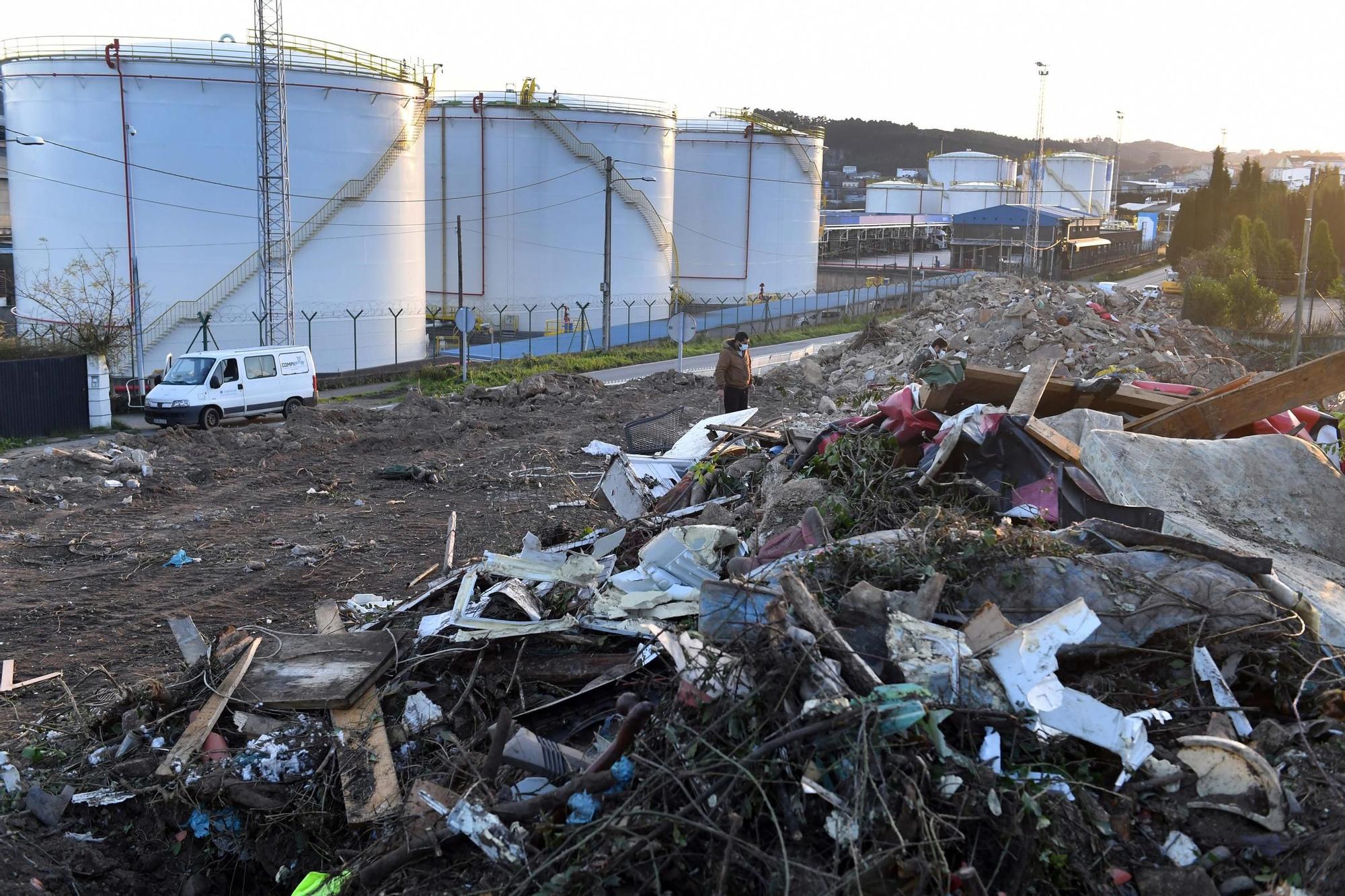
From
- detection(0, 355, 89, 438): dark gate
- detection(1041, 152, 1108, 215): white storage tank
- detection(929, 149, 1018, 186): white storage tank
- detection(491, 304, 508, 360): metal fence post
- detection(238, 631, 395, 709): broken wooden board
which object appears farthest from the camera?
detection(929, 149, 1018, 186): white storage tank

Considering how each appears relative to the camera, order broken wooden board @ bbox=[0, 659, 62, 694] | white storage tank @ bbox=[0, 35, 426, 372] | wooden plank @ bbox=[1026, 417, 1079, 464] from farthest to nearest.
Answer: white storage tank @ bbox=[0, 35, 426, 372] → broken wooden board @ bbox=[0, 659, 62, 694] → wooden plank @ bbox=[1026, 417, 1079, 464]

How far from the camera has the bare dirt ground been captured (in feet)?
29.4

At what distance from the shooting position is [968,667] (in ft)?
14.3

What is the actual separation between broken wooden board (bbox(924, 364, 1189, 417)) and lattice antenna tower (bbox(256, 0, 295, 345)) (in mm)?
20019

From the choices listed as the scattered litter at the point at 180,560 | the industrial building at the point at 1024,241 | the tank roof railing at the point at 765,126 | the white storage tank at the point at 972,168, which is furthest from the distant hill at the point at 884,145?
the scattered litter at the point at 180,560

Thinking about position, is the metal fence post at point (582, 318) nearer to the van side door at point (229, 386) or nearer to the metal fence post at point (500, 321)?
the metal fence post at point (500, 321)

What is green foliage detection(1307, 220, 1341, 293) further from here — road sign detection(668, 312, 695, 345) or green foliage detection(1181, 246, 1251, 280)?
road sign detection(668, 312, 695, 345)

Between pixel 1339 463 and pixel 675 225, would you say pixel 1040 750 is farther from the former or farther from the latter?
pixel 675 225

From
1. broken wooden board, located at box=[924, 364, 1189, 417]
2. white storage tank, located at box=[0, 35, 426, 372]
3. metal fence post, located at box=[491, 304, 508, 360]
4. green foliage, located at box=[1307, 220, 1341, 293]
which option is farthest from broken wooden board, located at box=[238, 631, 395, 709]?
green foliage, located at box=[1307, 220, 1341, 293]

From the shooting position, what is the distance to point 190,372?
20.5m

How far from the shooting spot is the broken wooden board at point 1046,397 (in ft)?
29.1

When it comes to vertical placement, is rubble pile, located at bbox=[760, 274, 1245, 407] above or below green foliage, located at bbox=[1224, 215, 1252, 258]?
below

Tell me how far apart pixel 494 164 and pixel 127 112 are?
1450 centimetres

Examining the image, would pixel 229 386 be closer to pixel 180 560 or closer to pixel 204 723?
pixel 180 560
